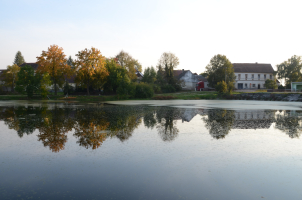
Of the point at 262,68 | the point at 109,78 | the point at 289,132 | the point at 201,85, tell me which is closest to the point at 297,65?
the point at 262,68

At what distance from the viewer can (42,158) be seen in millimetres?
7223

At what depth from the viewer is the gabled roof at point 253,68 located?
83.8 m

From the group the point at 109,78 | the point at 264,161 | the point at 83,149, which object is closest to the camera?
the point at 264,161

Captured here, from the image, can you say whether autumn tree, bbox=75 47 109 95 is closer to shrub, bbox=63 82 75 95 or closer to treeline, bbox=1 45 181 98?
treeline, bbox=1 45 181 98

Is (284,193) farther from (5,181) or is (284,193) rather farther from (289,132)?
(289,132)

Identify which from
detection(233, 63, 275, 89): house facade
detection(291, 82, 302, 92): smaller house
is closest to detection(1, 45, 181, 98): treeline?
detection(291, 82, 302, 92): smaller house

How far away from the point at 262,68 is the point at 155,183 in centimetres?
8891

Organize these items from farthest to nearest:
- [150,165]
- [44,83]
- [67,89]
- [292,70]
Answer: [292,70] < [67,89] < [44,83] < [150,165]

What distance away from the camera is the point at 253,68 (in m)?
84.6

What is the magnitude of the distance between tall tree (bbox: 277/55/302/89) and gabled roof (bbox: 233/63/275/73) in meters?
9.82

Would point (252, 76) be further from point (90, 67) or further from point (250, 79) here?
point (90, 67)

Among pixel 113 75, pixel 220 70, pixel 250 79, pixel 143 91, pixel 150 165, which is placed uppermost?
pixel 220 70

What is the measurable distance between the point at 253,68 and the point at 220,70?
941 inches

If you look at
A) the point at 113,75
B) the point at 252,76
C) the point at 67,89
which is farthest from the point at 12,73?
the point at 252,76
